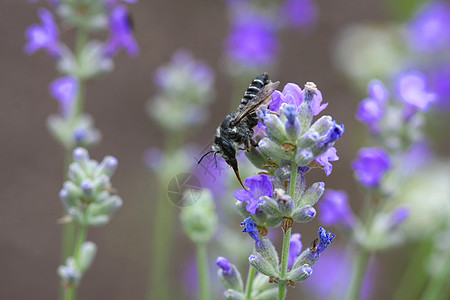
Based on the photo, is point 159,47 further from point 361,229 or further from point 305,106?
point 305,106

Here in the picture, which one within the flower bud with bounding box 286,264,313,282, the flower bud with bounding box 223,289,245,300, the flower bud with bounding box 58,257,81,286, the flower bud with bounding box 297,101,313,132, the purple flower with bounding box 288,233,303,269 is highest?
the flower bud with bounding box 297,101,313,132

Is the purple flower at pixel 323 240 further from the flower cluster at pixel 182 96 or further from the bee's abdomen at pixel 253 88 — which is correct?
the flower cluster at pixel 182 96

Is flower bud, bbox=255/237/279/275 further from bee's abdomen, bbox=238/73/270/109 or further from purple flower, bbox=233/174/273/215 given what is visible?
bee's abdomen, bbox=238/73/270/109

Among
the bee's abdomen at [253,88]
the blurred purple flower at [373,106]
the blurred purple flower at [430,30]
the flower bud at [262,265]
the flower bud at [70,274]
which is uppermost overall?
the blurred purple flower at [430,30]

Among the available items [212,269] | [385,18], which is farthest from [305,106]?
[385,18]

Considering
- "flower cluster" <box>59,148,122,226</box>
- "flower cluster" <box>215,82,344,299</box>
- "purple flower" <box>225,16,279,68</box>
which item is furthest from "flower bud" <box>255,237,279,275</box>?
"purple flower" <box>225,16,279,68</box>

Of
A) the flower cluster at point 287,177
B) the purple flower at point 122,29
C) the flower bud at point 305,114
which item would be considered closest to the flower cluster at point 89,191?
the flower cluster at point 287,177
